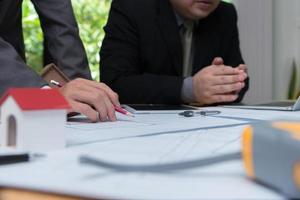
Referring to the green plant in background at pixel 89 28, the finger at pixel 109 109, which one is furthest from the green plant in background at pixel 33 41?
the finger at pixel 109 109

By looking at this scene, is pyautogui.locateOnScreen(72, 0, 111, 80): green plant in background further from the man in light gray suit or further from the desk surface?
the desk surface

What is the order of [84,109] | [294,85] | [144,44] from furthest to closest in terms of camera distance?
[294,85], [144,44], [84,109]

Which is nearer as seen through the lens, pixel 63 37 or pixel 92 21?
pixel 63 37

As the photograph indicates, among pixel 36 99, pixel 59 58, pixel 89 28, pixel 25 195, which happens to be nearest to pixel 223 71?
pixel 59 58

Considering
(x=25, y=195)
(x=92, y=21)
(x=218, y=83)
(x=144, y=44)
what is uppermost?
(x=92, y=21)

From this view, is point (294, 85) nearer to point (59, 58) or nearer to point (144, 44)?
point (144, 44)

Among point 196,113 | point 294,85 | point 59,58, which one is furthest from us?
point 294,85

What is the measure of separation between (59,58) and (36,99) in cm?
102

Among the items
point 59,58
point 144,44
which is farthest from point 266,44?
point 59,58

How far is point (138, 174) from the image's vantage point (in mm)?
484

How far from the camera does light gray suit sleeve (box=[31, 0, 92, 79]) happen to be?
5.26 feet

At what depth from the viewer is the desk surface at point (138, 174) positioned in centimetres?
42

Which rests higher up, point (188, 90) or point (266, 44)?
point (266, 44)

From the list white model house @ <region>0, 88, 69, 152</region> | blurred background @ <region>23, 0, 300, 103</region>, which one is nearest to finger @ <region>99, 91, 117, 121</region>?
white model house @ <region>0, 88, 69, 152</region>
